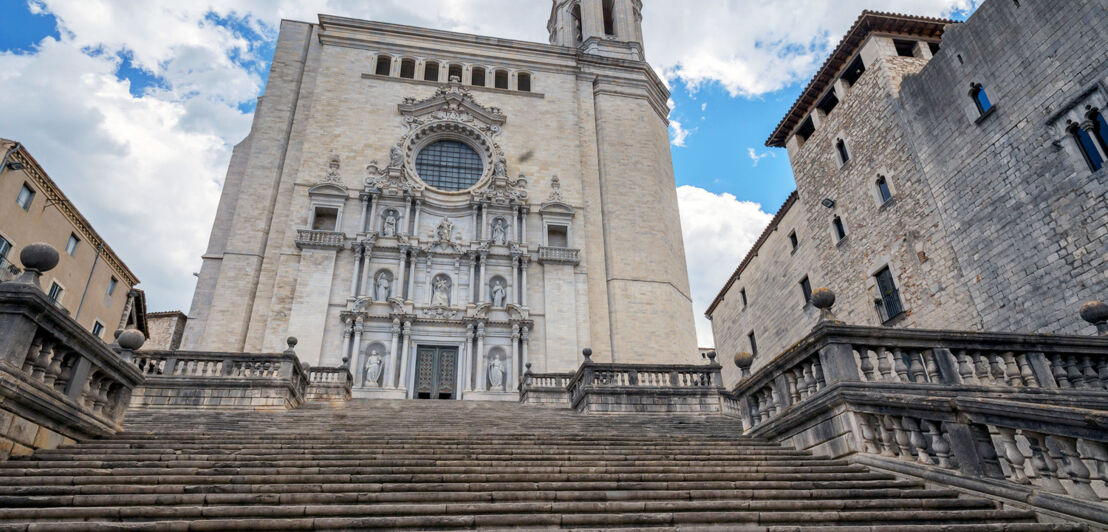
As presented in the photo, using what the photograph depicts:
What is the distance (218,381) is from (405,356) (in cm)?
831

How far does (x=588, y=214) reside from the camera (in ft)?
86.5

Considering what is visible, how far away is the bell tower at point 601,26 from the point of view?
32688 mm

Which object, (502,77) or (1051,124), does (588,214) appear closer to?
(502,77)

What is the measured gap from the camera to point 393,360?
2075 centimetres

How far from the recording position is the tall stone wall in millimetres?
12406

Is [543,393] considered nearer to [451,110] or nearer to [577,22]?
[451,110]

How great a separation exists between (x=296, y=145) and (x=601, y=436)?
21.9 m

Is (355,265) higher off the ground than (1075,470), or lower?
higher

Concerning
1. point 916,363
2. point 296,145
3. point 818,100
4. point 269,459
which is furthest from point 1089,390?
point 296,145

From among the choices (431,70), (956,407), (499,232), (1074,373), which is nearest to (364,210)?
(499,232)

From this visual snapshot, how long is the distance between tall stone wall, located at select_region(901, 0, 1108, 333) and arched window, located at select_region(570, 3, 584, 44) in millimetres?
22648

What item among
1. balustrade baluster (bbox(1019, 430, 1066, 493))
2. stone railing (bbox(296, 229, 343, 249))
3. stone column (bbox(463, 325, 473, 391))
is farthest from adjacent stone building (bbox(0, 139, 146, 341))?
balustrade baluster (bbox(1019, 430, 1066, 493))

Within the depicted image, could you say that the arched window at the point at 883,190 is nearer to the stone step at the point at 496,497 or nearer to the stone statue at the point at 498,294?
the stone statue at the point at 498,294

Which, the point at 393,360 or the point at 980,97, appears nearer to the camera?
the point at 980,97
